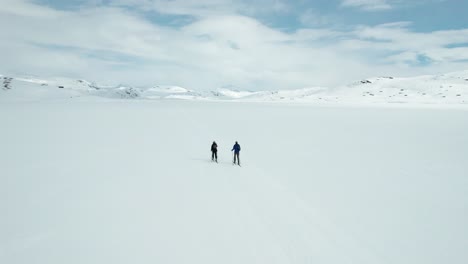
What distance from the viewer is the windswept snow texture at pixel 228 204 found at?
7.27m

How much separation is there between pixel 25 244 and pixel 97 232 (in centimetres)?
157

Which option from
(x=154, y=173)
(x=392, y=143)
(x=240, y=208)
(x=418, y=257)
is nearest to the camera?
(x=418, y=257)

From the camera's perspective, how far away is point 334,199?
11109mm

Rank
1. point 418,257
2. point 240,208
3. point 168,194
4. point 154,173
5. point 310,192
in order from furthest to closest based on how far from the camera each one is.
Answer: point 154,173
point 310,192
point 168,194
point 240,208
point 418,257

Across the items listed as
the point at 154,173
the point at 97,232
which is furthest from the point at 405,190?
the point at 97,232

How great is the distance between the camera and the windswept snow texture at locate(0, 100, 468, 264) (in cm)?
727

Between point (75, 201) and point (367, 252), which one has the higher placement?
point (75, 201)

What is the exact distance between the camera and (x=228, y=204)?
389 inches

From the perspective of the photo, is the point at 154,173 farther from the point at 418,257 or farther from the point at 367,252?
the point at 418,257

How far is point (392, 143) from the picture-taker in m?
22.4

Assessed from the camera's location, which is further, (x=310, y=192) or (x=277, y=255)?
(x=310, y=192)

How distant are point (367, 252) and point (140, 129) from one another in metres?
24.5

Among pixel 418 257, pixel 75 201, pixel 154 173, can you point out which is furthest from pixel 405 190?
pixel 75 201

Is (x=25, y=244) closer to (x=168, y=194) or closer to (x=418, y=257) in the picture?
(x=168, y=194)
